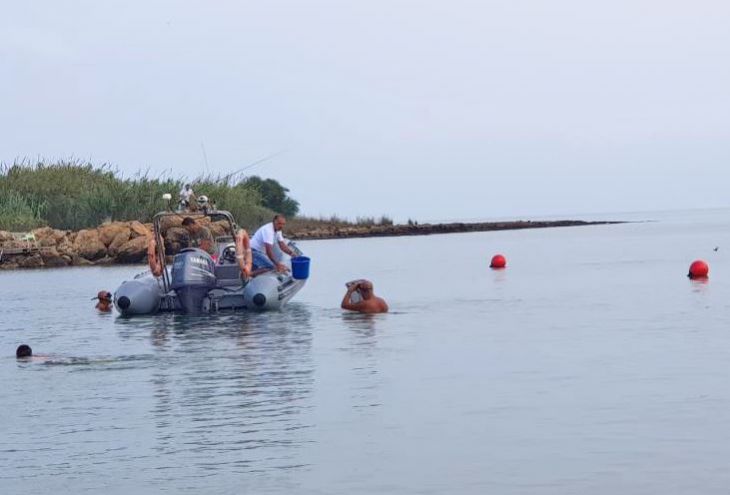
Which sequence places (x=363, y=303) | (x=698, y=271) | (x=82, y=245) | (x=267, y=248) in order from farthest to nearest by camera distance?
(x=82, y=245) < (x=698, y=271) < (x=363, y=303) < (x=267, y=248)

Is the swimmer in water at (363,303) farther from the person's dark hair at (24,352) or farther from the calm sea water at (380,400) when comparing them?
the person's dark hair at (24,352)

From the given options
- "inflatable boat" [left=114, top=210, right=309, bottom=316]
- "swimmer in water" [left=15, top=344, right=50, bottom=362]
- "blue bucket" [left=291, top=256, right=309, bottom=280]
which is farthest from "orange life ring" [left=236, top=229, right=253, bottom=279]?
"swimmer in water" [left=15, top=344, right=50, bottom=362]

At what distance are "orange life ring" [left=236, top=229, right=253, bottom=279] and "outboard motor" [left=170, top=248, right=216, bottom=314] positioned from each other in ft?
1.72

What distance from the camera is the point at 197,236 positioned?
25.2m

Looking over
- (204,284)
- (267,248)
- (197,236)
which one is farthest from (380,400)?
(267,248)

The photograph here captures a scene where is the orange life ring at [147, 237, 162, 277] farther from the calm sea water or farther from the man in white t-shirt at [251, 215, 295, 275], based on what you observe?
the man in white t-shirt at [251, 215, 295, 275]

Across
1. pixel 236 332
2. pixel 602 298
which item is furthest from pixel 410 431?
pixel 602 298

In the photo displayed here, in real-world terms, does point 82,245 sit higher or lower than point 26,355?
higher

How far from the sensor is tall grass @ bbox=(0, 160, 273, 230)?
66.4 m

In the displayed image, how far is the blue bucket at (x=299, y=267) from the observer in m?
26.4

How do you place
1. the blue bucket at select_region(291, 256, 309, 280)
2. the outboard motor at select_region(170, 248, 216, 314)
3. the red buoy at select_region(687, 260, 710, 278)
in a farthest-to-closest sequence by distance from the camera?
the red buoy at select_region(687, 260, 710, 278) → the blue bucket at select_region(291, 256, 309, 280) → the outboard motor at select_region(170, 248, 216, 314)

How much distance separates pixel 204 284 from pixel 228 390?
892cm

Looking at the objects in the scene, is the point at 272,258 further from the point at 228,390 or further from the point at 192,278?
the point at 228,390

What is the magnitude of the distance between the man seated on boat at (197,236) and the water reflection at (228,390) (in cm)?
138
